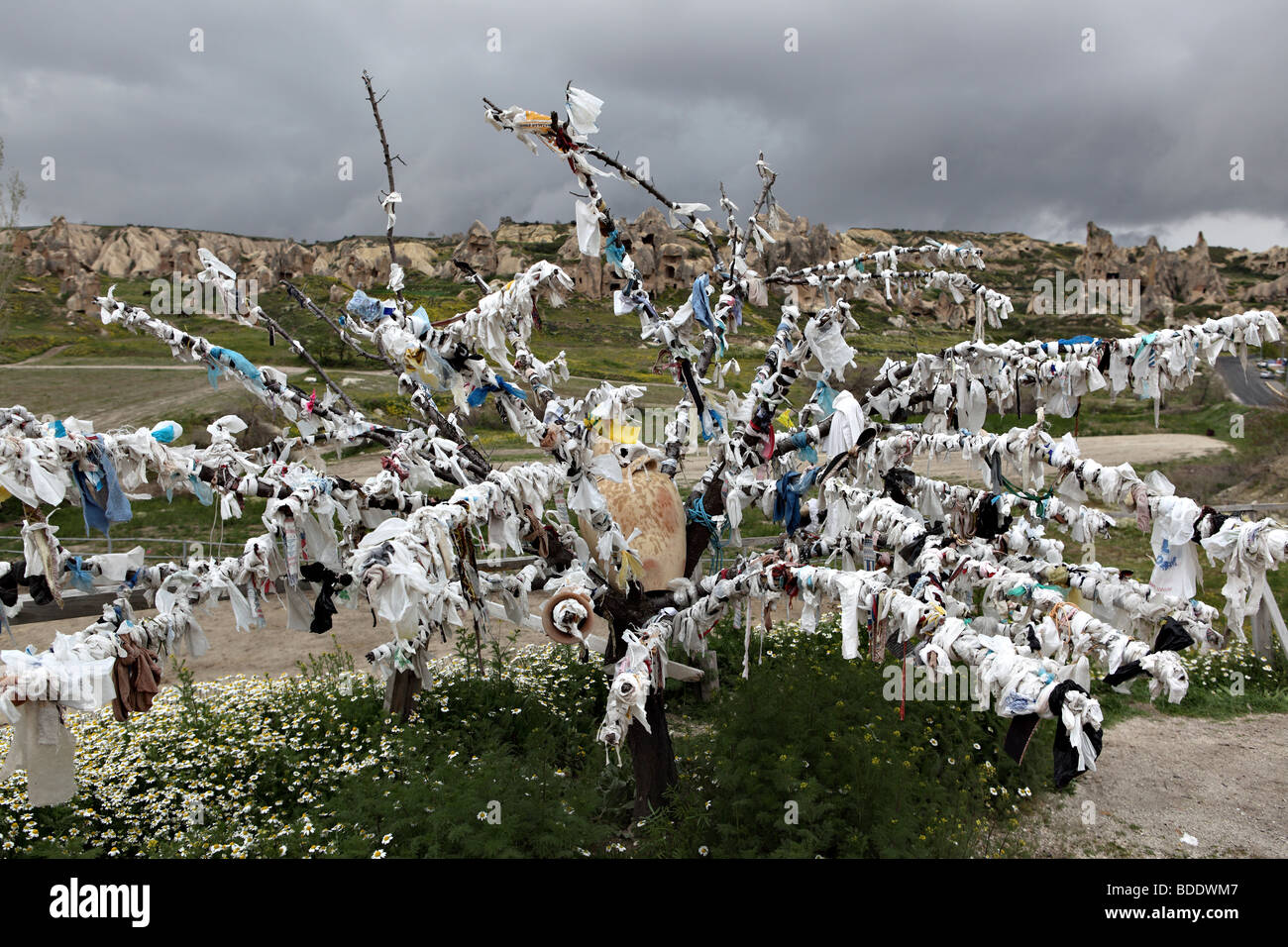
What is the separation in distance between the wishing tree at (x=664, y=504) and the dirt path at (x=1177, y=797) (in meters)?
2.83

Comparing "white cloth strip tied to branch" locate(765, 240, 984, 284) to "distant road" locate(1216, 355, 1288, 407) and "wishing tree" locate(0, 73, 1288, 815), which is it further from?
"distant road" locate(1216, 355, 1288, 407)

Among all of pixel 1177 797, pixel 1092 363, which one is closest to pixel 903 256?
pixel 1092 363

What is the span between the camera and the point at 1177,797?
6.98m

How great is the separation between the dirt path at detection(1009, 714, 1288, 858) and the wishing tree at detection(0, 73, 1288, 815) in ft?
9.30

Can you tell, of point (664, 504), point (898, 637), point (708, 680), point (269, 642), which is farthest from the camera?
point (269, 642)

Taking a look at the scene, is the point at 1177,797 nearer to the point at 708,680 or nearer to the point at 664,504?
the point at 708,680

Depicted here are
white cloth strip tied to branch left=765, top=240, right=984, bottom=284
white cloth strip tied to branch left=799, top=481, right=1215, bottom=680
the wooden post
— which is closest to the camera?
white cloth strip tied to branch left=799, top=481, right=1215, bottom=680

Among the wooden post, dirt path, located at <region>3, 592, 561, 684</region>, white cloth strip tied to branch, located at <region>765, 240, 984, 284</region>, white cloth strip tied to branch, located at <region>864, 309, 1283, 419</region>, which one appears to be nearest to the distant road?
the wooden post

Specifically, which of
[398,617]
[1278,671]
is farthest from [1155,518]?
[1278,671]

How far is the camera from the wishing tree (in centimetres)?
351

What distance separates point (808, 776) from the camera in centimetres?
563

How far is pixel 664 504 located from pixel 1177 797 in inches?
210

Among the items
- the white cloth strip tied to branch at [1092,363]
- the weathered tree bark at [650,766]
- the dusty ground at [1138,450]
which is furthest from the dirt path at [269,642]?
the dusty ground at [1138,450]
